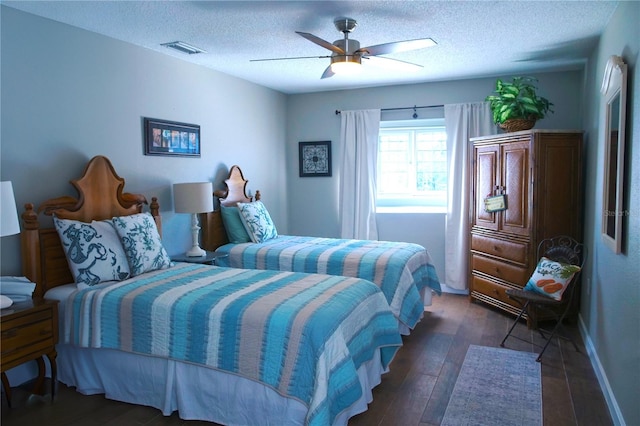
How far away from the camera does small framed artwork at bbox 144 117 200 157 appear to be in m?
3.91

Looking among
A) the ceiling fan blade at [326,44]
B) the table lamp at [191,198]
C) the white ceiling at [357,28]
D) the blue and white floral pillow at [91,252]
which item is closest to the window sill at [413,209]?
the white ceiling at [357,28]

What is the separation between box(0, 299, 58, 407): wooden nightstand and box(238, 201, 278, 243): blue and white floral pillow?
2.15 metres

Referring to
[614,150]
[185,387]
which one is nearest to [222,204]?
[185,387]

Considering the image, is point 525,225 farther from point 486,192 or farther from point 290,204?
point 290,204

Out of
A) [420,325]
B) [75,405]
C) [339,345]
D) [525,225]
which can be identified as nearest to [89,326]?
[75,405]

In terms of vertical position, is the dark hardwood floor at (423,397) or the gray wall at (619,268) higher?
the gray wall at (619,268)

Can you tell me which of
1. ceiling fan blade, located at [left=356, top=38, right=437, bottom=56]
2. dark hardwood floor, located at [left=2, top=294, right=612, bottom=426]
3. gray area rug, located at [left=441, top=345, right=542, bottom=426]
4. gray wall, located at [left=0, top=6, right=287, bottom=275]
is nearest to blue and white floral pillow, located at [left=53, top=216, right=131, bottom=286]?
gray wall, located at [left=0, top=6, right=287, bottom=275]

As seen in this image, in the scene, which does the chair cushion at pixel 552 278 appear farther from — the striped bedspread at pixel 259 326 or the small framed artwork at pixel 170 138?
the small framed artwork at pixel 170 138

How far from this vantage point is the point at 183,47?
12.5ft

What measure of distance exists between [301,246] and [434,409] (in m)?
2.06

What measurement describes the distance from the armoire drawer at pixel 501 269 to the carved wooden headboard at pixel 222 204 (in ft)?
8.20

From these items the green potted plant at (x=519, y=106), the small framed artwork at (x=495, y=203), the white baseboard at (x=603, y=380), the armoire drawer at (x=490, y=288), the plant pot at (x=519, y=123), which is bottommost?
the white baseboard at (x=603, y=380)

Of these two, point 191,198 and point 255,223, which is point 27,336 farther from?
point 255,223

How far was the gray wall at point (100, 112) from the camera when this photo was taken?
9.62 ft
